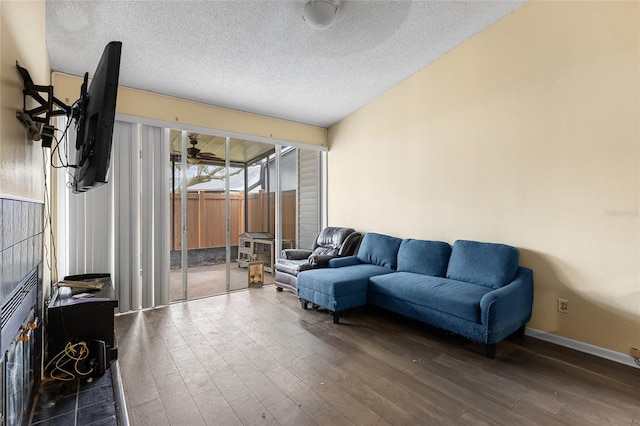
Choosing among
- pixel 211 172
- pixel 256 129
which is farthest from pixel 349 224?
pixel 211 172

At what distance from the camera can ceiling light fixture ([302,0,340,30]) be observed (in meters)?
2.53

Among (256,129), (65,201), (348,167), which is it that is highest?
(256,129)

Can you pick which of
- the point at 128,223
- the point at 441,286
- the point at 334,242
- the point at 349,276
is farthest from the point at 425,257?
the point at 128,223

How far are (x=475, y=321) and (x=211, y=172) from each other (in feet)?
13.9

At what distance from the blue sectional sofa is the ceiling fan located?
2434 mm

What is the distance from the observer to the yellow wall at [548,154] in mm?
2459

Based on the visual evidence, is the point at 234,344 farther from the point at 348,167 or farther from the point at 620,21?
the point at 620,21

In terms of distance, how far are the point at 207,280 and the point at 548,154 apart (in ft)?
15.9

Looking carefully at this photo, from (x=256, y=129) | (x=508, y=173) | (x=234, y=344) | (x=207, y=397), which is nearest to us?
(x=207, y=397)

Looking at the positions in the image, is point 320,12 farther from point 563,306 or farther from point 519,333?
point 519,333

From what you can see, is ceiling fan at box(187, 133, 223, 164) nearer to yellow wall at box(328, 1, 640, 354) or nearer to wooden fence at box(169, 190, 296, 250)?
wooden fence at box(169, 190, 296, 250)

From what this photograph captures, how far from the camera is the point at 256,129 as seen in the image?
15.3 ft

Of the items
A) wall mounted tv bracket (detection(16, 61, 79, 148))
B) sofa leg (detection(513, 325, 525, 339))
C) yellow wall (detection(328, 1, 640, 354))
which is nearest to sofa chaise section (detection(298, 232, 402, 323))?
yellow wall (detection(328, 1, 640, 354))

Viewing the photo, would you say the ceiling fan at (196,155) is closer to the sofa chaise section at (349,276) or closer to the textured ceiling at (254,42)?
the textured ceiling at (254,42)
